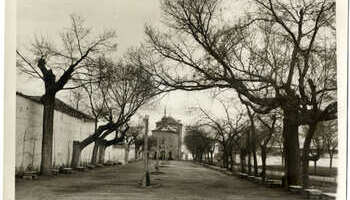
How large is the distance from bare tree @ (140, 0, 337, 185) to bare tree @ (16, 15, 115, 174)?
956 millimetres

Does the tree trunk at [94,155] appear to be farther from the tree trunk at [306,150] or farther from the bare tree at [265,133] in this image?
the tree trunk at [306,150]

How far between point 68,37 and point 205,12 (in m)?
2.73

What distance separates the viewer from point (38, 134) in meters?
8.70

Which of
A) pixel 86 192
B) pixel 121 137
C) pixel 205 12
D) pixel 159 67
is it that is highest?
pixel 205 12

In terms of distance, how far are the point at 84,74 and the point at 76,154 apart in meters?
2.38

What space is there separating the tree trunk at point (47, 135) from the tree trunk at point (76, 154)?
50 cm

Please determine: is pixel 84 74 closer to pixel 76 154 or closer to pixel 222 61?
Answer: pixel 76 154

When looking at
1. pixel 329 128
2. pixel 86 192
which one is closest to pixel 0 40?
pixel 86 192

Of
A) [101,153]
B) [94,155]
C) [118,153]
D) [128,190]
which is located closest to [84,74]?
[128,190]

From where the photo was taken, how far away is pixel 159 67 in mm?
8328

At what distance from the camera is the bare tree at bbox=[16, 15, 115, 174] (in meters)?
7.32

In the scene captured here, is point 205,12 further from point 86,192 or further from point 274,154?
point 274,154

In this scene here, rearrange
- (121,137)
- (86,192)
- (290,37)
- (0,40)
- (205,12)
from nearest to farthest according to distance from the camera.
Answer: (0,40) < (86,192) < (290,37) < (205,12) < (121,137)

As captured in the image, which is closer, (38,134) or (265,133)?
(38,134)
